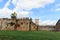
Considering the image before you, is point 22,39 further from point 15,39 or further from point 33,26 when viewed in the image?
point 33,26

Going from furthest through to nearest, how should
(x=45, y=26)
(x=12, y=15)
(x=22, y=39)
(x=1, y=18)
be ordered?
1. (x=12, y=15)
2. (x=45, y=26)
3. (x=1, y=18)
4. (x=22, y=39)

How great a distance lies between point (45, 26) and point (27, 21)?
21.0ft

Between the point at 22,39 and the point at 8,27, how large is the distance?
20.6m

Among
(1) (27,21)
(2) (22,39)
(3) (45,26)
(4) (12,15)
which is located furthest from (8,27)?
(2) (22,39)

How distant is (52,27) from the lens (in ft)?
163

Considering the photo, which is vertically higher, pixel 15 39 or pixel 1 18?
pixel 1 18

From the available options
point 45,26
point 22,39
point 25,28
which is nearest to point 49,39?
point 22,39

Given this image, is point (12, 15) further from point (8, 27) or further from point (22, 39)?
point (22, 39)

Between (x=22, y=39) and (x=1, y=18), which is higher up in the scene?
(x=1, y=18)

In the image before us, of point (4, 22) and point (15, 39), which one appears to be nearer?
point (15, 39)

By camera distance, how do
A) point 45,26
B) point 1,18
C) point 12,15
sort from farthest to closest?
point 12,15, point 45,26, point 1,18

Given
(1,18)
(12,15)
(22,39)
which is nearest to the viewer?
(22,39)

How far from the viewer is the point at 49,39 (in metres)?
25.0

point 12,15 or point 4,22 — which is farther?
point 12,15
